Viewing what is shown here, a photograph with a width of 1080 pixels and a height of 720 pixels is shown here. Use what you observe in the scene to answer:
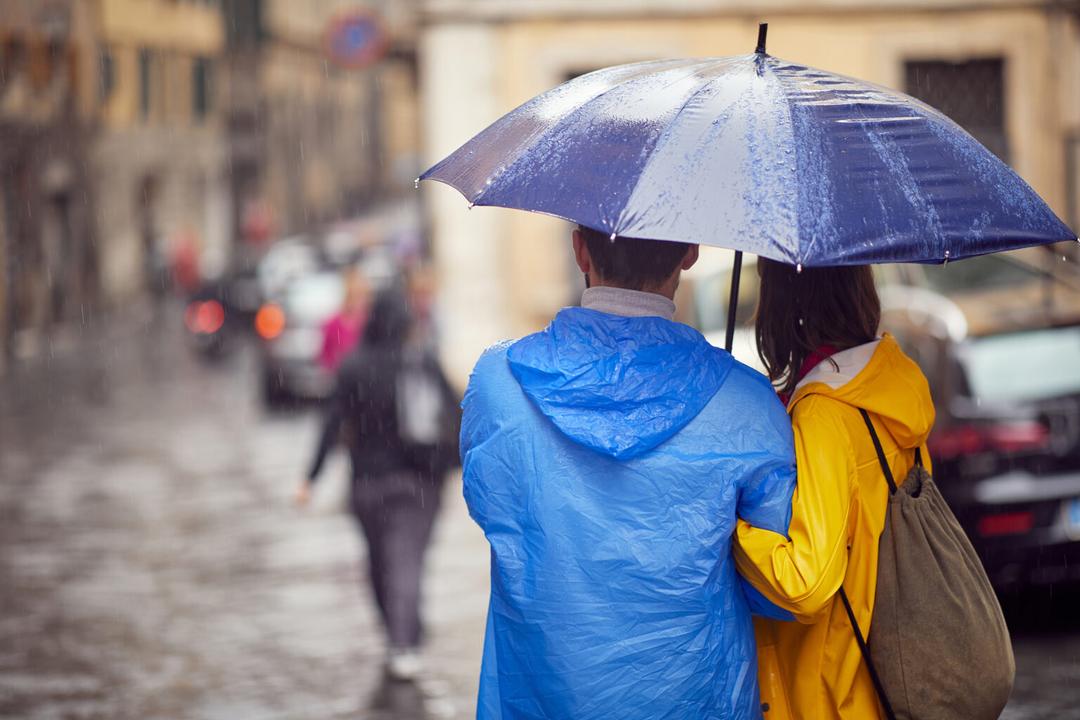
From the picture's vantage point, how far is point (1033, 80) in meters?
15.8

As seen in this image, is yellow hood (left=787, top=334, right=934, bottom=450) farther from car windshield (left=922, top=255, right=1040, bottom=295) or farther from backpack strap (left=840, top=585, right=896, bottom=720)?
car windshield (left=922, top=255, right=1040, bottom=295)

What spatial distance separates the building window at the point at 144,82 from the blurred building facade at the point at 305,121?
3428 millimetres

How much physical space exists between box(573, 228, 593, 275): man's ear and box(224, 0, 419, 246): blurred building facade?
1332 inches

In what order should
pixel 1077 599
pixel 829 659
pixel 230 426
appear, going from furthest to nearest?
pixel 230 426 → pixel 1077 599 → pixel 829 659

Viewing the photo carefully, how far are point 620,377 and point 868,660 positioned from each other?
705mm

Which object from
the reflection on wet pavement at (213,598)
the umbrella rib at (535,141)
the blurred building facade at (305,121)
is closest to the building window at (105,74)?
the blurred building facade at (305,121)

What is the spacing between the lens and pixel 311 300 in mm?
19141

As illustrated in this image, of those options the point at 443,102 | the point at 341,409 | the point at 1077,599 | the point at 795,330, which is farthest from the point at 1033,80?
the point at 795,330

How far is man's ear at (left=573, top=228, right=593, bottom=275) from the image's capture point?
2969 mm

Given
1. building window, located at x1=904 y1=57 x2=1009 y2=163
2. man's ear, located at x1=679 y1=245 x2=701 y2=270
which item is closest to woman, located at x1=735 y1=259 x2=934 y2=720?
man's ear, located at x1=679 y1=245 x2=701 y2=270

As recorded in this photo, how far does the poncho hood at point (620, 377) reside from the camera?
2744 millimetres

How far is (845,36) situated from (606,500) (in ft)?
45.9

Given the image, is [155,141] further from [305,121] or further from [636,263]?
[636,263]

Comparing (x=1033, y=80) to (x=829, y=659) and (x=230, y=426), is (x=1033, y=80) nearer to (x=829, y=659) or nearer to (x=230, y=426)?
(x=230, y=426)
